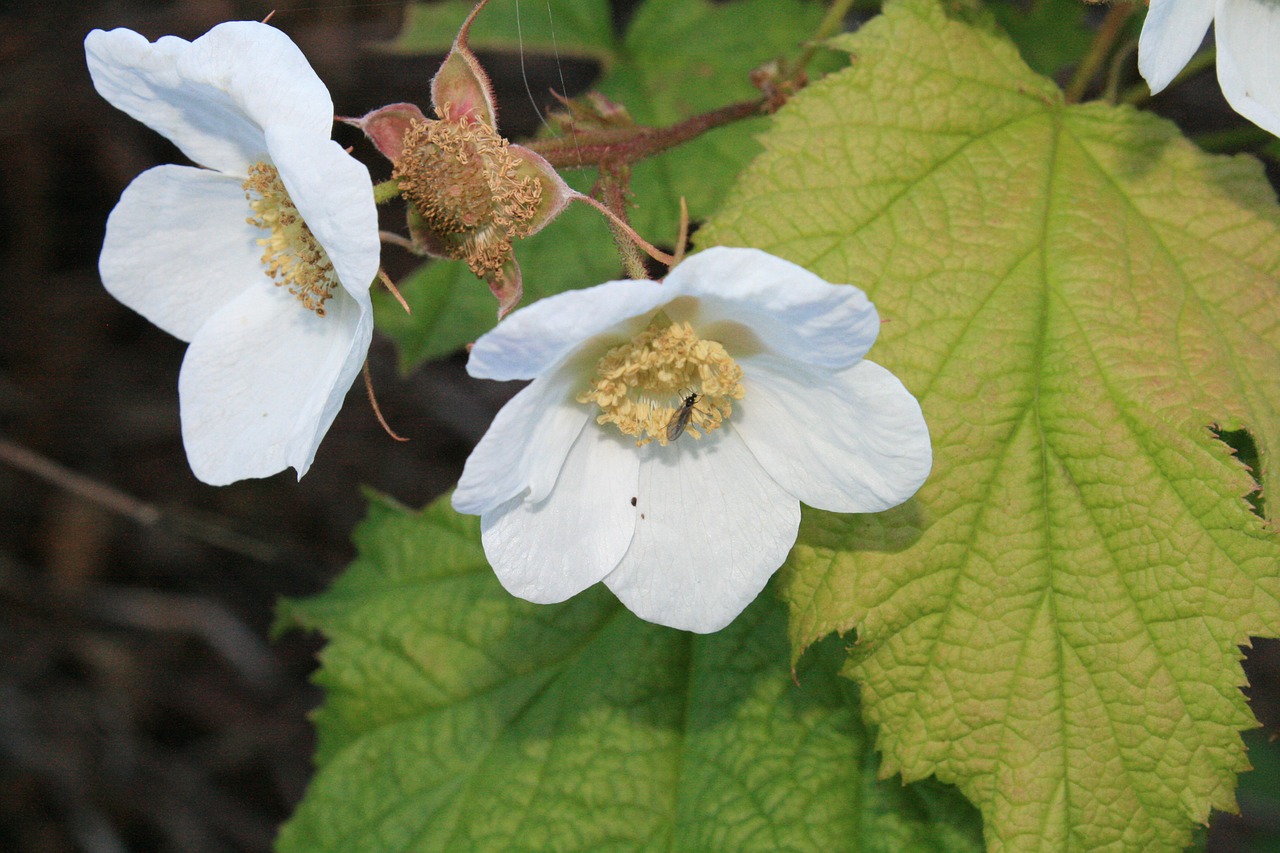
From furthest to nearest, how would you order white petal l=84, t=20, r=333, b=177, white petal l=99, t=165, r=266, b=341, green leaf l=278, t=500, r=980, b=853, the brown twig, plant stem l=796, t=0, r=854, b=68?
the brown twig < plant stem l=796, t=0, r=854, b=68 < green leaf l=278, t=500, r=980, b=853 < white petal l=99, t=165, r=266, b=341 < white petal l=84, t=20, r=333, b=177

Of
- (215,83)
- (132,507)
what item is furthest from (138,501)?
(215,83)

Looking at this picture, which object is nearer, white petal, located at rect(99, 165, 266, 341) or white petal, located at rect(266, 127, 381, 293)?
white petal, located at rect(266, 127, 381, 293)

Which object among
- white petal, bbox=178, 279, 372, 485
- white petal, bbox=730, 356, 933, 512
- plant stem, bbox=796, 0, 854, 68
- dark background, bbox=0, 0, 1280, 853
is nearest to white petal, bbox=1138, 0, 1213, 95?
white petal, bbox=730, 356, 933, 512

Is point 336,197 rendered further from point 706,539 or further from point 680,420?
point 706,539

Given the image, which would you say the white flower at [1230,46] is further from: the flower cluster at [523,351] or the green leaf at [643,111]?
the green leaf at [643,111]

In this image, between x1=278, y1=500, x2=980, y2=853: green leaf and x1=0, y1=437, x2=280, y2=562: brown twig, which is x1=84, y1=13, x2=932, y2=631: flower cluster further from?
x1=0, y1=437, x2=280, y2=562: brown twig

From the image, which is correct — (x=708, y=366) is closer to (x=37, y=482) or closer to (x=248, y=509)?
(x=248, y=509)

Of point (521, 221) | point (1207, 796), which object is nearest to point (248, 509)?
point (521, 221)

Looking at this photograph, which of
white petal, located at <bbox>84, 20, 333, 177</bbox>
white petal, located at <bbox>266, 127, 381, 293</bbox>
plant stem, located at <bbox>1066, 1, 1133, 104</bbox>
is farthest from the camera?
plant stem, located at <bbox>1066, 1, 1133, 104</bbox>
